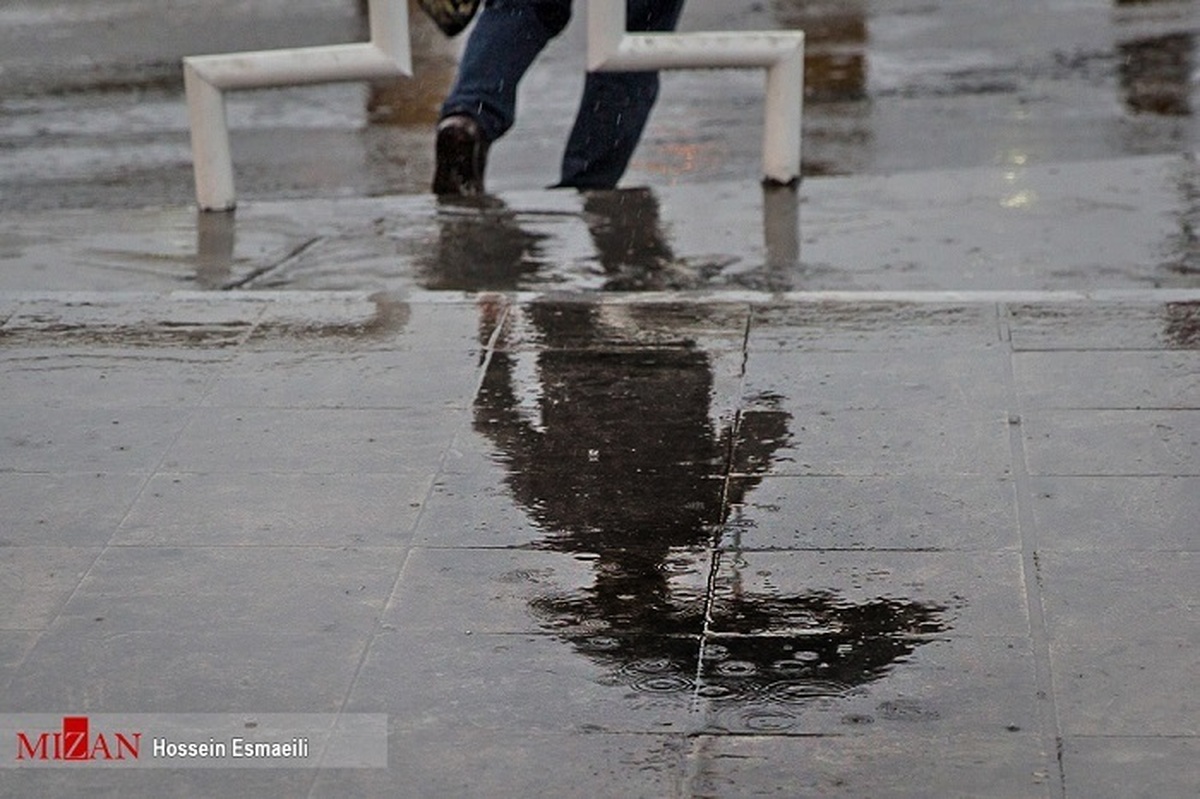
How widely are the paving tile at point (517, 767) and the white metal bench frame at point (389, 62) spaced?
15.0ft

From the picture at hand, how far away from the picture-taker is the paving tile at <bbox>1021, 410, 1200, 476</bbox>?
17.7ft

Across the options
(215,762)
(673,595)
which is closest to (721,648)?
(673,595)

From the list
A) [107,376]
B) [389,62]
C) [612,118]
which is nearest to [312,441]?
[107,376]

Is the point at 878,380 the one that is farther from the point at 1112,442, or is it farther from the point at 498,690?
the point at 498,690

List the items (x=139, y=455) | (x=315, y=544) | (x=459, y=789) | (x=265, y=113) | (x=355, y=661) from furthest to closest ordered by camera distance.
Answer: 1. (x=265, y=113)
2. (x=139, y=455)
3. (x=315, y=544)
4. (x=355, y=661)
5. (x=459, y=789)

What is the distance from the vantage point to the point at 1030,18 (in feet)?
46.5

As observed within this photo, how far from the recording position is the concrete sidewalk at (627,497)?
4.15 meters

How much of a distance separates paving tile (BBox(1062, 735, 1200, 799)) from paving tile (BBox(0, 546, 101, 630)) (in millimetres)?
2083

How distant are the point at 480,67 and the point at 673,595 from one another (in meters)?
Result: 4.57

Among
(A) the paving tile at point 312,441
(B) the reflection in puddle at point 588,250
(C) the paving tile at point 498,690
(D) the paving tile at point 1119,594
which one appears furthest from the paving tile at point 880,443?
(B) the reflection in puddle at point 588,250

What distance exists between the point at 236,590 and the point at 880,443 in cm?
168

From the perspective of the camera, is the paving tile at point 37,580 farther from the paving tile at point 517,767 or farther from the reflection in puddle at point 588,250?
the reflection in puddle at point 588,250

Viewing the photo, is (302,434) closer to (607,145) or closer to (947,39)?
(607,145)

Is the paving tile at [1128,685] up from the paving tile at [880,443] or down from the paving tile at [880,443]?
up
